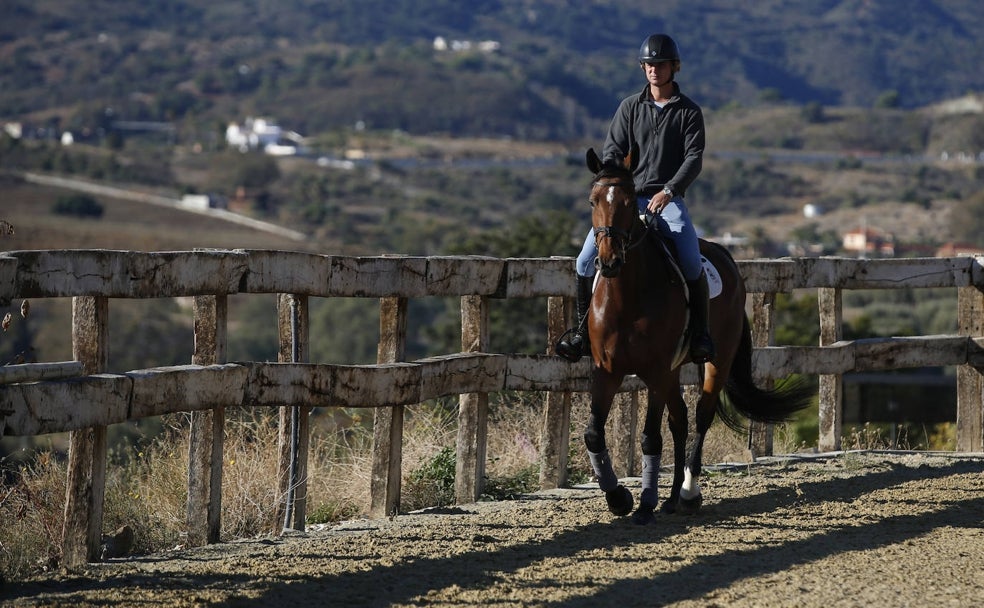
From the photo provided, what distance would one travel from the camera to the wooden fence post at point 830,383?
1086 centimetres

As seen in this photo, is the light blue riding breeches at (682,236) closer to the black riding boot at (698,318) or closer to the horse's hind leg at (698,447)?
the black riding boot at (698,318)

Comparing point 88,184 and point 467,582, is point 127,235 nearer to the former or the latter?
point 88,184

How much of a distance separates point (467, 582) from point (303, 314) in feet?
6.34

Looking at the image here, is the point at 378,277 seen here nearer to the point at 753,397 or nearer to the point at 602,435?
the point at 602,435

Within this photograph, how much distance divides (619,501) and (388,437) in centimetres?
134

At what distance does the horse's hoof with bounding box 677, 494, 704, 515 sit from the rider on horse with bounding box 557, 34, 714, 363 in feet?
2.71

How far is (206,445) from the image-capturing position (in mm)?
7105

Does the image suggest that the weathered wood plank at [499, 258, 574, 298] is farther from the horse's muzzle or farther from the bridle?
the horse's muzzle

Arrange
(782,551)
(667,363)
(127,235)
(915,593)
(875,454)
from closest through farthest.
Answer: (915,593)
(782,551)
(667,363)
(875,454)
(127,235)

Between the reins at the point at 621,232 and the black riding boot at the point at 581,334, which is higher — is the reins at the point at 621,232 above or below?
above

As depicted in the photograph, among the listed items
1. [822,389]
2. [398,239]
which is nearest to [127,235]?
[398,239]

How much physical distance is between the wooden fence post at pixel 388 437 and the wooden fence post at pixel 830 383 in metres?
3.91

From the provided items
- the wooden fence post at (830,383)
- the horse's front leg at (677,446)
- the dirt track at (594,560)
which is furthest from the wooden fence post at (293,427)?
the wooden fence post at (830,383)

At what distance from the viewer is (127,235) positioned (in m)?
99.0
